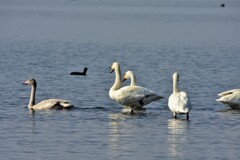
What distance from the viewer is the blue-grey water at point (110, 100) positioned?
1591cm

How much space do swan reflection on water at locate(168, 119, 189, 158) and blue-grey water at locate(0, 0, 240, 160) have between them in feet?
0.05

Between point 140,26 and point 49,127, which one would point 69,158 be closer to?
point 49,127

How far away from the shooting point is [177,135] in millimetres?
17453

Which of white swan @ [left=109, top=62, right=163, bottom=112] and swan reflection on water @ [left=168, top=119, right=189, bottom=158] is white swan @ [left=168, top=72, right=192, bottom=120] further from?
white swan @ [left=109, top=62, right=163, bottom=112]

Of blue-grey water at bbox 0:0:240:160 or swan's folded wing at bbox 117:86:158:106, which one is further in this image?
swan's folded wing at bbox 117:86:158:106

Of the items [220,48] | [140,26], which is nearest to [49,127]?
[220,48]

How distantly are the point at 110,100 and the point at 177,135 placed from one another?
6196 millimetres

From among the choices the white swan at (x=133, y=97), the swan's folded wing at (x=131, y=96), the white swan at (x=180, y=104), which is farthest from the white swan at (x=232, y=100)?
the white swan at (x=180, y=104)

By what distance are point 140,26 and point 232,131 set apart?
179 ft

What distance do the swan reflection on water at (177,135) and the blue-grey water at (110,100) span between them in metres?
0.02

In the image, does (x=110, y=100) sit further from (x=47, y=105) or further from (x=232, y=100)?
(x=232, y=100)

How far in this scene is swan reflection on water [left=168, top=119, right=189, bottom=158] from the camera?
1568 centimetres

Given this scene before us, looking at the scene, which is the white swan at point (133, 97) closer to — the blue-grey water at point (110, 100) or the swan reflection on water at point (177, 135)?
the blue-grey water at point (110, 100)

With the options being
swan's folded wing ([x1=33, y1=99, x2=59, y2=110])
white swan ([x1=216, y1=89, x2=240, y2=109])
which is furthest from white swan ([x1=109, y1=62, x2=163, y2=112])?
white swan ([x1=216, y1=89, x2=240, y2=109])
